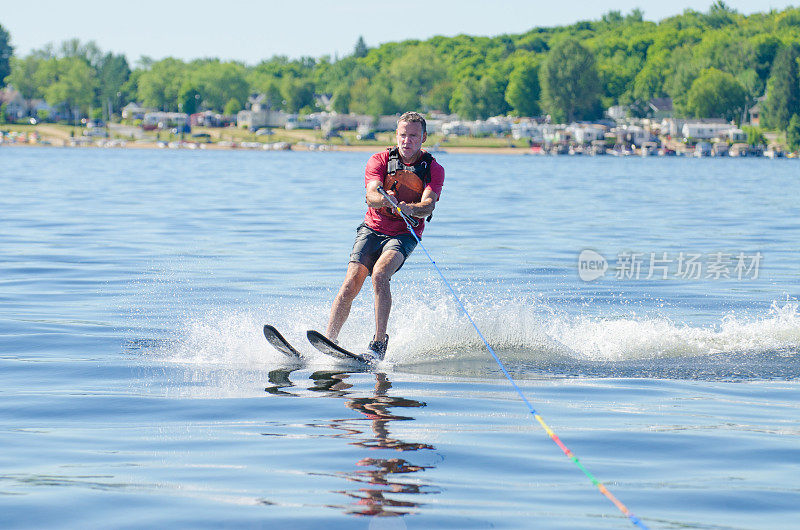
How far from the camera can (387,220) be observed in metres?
8.73

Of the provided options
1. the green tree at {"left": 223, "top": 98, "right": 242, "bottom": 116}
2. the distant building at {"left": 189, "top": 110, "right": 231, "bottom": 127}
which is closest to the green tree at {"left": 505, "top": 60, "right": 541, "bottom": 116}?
the green tree at {"left": 223, "top": 98, "right": 242, "bottom": 116}

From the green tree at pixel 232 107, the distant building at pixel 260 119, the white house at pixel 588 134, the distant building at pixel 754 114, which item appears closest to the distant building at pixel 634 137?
the white house at pixel 588 134

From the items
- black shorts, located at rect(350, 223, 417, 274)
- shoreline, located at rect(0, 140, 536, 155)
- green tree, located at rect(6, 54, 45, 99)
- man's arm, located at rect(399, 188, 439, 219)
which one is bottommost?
shoreline, located at rect(0, 140, 536, 155)

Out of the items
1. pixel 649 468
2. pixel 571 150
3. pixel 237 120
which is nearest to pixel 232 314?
pixel 649 468

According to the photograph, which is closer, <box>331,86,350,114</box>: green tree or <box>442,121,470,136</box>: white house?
<box>442,121,470,136</box>: white house

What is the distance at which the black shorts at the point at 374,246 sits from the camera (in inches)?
340

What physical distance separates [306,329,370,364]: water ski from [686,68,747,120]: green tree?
15190 cm

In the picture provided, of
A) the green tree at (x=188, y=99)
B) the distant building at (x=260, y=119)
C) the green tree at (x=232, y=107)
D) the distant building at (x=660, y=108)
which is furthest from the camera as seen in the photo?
the green tree at (x=232, y=107)

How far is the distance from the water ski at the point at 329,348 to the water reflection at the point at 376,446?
197mm

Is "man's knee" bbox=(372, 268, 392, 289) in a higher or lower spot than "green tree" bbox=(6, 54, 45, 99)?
lower

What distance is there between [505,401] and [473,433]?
1023mm

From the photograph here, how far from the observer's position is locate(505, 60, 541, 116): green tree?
18762 cm

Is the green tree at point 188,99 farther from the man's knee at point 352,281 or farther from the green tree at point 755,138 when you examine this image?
the man's knee at point 352,281

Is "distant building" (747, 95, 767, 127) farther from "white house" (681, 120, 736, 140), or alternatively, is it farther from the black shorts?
the black shorts
